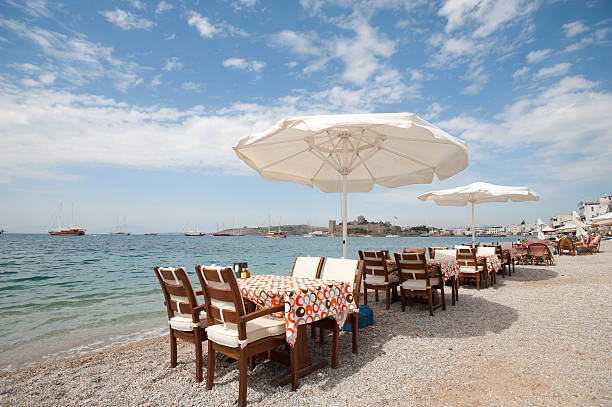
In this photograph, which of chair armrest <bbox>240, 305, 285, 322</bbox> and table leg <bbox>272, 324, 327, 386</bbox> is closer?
chair armrest <bbox>240, 305, 285, 322</bbox>

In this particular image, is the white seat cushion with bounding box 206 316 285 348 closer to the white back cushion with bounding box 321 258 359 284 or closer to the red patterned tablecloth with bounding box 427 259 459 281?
the white back cushion with bounding box 321 258 359 284

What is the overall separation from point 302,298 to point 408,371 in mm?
1280

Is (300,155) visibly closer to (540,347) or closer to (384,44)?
(384,44)

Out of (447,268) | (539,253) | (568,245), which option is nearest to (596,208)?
(568,245)

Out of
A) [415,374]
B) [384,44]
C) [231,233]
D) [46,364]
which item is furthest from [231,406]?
[231,233]

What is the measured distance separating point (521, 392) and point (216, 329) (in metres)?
2.59

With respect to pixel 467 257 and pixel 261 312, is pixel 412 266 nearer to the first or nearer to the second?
pixel 467 257

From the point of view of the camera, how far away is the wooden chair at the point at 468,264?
716 centimetres

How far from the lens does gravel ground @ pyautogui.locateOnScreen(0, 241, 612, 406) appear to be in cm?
256

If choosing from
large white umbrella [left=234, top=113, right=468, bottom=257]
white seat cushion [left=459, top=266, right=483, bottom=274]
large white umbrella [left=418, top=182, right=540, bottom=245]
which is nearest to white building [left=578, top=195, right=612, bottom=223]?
large white umbrella [left=418, top=182, right=540, bottom=245]

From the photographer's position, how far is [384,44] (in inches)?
281

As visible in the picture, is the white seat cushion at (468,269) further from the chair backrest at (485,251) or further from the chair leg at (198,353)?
the chair leg at (198,353)

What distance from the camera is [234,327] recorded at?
2.72m

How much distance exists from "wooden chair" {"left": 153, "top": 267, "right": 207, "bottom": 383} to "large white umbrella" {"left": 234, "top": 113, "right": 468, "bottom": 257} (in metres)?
1.81
